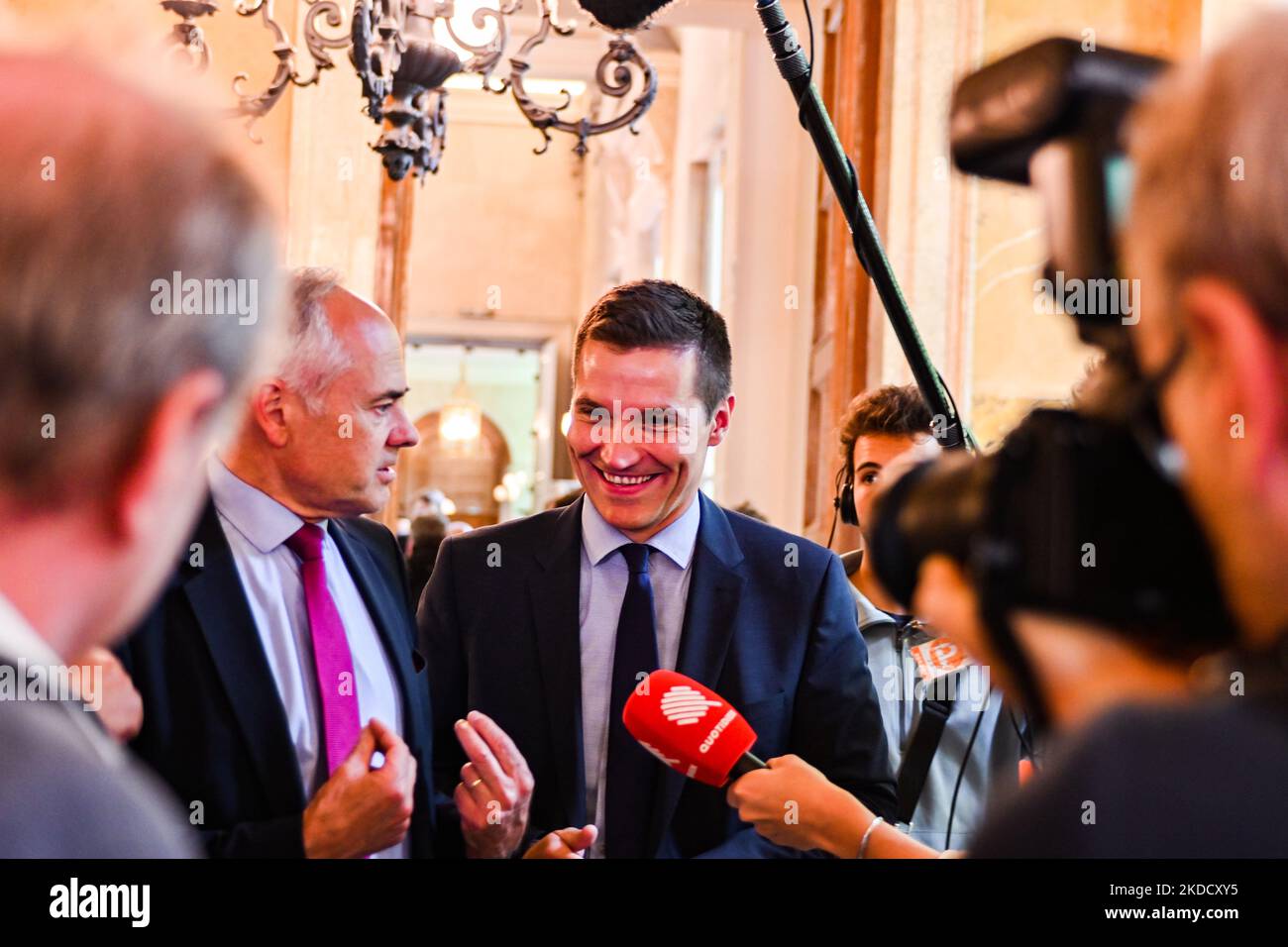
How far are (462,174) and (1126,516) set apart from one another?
62.8 feet

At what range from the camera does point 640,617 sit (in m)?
2.32

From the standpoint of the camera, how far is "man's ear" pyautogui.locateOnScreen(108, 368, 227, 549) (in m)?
0.76

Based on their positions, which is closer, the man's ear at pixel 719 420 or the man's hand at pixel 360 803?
the man's hand at pixel 360 803

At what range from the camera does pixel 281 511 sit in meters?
2.04

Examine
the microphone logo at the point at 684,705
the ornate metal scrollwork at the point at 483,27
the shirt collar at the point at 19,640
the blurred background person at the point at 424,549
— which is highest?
the ornate metal scrollwork at the point at 483,27

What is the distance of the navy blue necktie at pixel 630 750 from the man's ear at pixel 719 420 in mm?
293

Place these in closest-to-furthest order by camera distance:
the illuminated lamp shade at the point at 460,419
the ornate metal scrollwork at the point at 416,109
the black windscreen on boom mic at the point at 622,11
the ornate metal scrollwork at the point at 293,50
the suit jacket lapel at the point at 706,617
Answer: the suit jacket lapel at the point at 706,617
the black windscreen on boom mic at the point at 622,11
the ornate metal scrollwork at the point at 416,109
the ornate metal scrollwork at the point at 293,50
the illuminated lamp shade at the point at 460,419

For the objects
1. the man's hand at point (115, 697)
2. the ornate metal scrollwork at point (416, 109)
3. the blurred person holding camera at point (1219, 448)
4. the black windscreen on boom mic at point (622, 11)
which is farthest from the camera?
the ornate metal scrollwork at point (416, 109)

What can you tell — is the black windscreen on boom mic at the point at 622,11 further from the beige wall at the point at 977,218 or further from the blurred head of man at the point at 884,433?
the beige wall at the point at 977,218

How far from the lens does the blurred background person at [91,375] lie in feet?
2.32

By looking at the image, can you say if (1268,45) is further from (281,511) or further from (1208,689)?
(281,511)

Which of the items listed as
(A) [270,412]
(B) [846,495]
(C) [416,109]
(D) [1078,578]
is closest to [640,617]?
(A) [270,412]

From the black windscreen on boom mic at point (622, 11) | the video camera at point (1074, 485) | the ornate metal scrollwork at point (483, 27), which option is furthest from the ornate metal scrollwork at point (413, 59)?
the video camera at point (1074, 485)

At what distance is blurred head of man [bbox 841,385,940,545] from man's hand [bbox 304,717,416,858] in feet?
4.45
